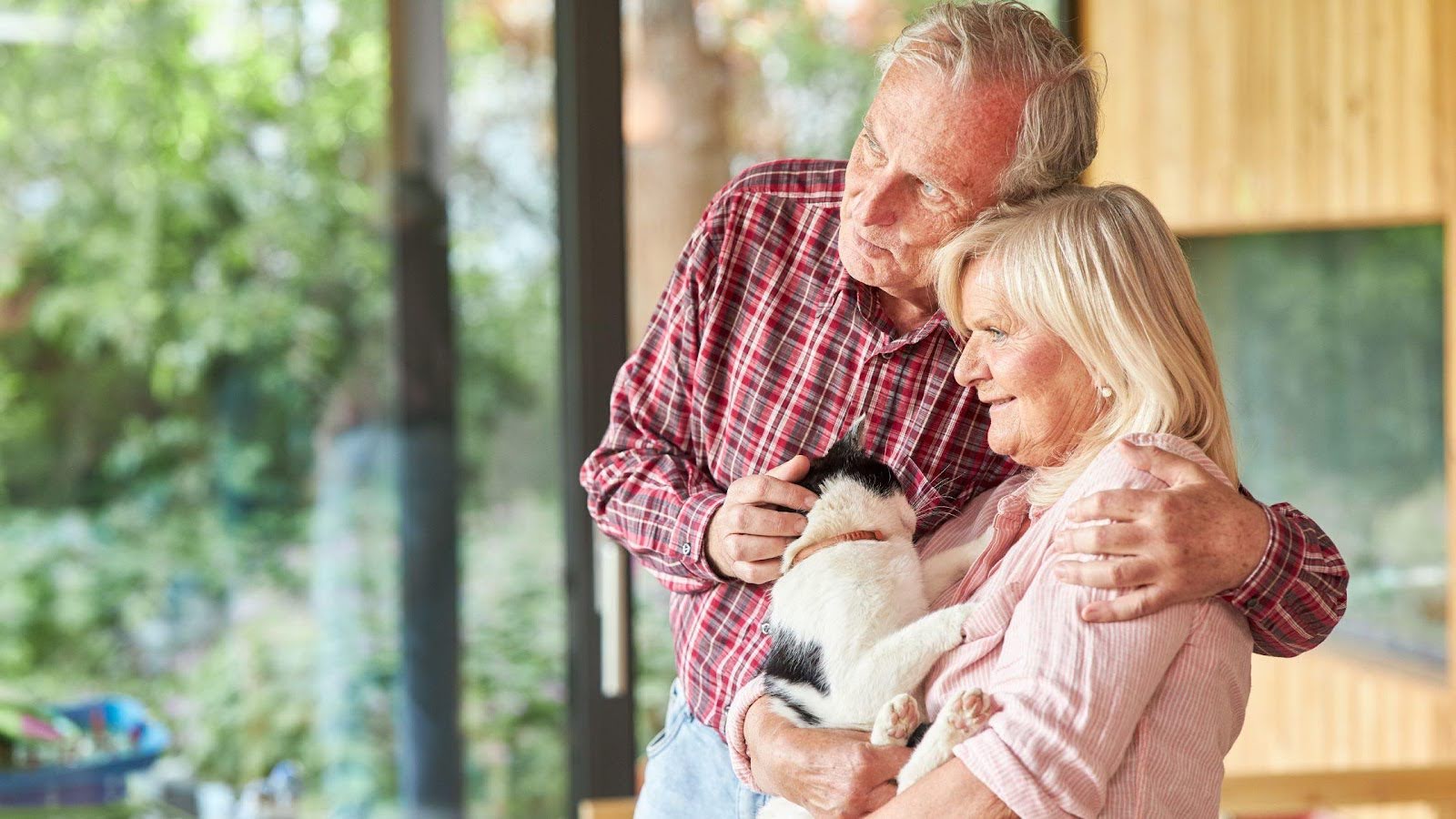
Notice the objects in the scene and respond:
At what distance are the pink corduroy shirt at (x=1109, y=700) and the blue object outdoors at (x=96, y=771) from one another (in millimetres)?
2689

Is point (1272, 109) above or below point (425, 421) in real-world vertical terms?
above

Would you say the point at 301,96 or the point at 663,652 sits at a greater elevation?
the point at 301,96

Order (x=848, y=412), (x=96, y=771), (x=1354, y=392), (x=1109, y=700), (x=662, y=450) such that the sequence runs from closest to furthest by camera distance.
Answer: (x=1109, y=700) → (x=848, y=412) → (x=662, y=450) → (x=96, y=771) → (x=1354, y=392)

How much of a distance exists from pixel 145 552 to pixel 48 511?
9.6 inches

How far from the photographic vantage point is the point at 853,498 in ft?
4.31

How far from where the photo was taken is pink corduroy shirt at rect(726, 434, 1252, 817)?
1.06 metres

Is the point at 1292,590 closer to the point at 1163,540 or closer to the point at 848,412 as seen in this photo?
the point at 1163,540

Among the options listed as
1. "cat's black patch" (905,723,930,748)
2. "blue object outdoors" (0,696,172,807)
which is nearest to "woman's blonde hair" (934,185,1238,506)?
"cat's black patch" (905,723,930,748)

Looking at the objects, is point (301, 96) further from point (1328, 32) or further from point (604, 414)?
point (1328, 32)

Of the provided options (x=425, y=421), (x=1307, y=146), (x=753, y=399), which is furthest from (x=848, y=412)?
(x=1307, y=146)

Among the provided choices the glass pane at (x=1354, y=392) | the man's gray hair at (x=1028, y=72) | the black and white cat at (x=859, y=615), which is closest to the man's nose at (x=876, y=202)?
the man's gray hair at (x=1028, y=72)

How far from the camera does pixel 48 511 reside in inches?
124

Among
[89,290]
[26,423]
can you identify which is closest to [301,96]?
[89,290]

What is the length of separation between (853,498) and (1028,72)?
1.52ft
